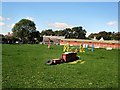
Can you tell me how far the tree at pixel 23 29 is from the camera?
5556 inches

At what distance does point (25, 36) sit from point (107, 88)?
133138mm

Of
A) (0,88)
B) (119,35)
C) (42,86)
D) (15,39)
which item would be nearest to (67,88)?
(42,86)

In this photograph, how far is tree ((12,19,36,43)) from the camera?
141 metres

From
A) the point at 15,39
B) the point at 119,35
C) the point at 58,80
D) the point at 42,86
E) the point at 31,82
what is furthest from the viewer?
the point at 119,35

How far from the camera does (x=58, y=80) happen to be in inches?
556

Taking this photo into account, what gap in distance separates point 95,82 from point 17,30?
130 m

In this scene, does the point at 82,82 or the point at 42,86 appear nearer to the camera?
the point at 42,86

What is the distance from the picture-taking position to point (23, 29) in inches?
5595

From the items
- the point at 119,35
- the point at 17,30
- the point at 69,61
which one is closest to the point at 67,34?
the point at 119,35

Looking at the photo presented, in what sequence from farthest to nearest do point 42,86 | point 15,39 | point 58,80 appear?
point 15,39 < point 58,80 < point 42,86

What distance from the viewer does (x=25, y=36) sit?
144m

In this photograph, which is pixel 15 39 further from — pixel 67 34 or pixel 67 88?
pixel 67 88

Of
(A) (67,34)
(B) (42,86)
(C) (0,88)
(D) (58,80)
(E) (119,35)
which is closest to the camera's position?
(C) (0,88)

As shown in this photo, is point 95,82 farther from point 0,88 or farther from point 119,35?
point 119,35
